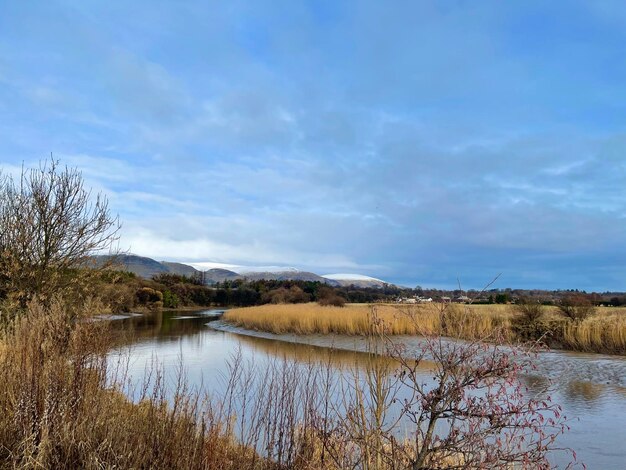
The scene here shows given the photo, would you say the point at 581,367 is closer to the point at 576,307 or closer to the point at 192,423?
the point at 576,307

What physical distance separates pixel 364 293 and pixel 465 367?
56938mm

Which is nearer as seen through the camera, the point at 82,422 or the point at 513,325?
the point at 82,422

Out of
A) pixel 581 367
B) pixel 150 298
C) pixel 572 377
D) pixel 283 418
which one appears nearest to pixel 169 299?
pixel 150 298

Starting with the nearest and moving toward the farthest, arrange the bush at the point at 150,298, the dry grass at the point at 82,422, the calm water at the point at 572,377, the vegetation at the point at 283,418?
the vegetation at the point at 283,418, the dry grass at the point at 82,422, the calm water at the point at 572,377, the bush at the point at 150,298

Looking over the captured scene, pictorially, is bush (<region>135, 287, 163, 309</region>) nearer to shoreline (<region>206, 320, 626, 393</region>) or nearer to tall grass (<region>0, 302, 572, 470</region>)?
shoreline (<region>206, 320, 626, 393</region>)

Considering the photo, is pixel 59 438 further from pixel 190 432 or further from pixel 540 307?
pixel 540 307

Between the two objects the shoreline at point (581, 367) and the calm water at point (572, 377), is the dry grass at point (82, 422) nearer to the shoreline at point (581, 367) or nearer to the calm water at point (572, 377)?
the calm water at point (572, 377)

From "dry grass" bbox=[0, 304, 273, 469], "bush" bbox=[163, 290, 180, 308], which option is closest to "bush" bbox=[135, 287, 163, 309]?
"bush" bbox=[163, 290, 180, 308]

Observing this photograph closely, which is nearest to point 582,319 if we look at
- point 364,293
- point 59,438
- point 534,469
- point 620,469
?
point 620,469

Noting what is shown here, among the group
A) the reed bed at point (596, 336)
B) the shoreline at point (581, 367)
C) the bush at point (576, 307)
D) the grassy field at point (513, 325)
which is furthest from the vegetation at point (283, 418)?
the bush at point (576, 307)

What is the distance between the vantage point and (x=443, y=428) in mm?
6844

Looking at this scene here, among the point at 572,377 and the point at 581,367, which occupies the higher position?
the point at 581,367

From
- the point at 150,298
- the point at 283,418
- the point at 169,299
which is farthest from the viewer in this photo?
the point at 169,299

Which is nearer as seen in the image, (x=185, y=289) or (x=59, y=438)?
(x=59, y=438)
